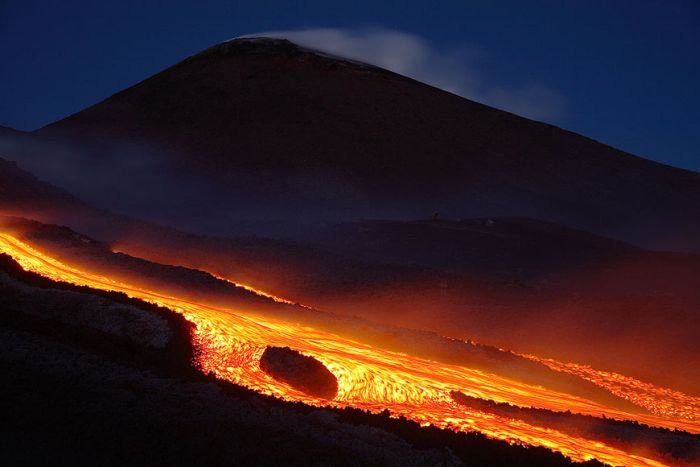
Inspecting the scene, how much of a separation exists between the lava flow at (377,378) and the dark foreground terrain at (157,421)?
1046 millimetres

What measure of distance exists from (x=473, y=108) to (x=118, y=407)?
92416 millimetres

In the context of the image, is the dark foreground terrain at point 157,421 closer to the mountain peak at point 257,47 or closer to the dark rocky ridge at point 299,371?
the dark rocky ridge at point 299,371

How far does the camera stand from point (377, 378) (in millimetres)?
16375

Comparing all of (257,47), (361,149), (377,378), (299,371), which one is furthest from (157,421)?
(257,47)

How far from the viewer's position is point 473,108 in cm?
9925

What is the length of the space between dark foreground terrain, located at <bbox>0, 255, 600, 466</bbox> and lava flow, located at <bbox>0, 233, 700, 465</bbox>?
105 centimetres

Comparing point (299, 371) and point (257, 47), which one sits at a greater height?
point (257, 47)

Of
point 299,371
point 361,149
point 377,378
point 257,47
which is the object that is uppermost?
point 257,47

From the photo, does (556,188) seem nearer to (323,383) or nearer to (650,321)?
(650,321)

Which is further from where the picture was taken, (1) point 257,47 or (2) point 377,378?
(1) point 257,47

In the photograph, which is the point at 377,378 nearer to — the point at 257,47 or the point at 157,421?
the point at 157,421

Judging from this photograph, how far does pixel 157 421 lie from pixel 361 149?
236 feet

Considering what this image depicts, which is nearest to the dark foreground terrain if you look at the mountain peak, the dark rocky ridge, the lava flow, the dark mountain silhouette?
the lava flow

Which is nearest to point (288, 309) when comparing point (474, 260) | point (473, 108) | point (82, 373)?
point (82, 373)
